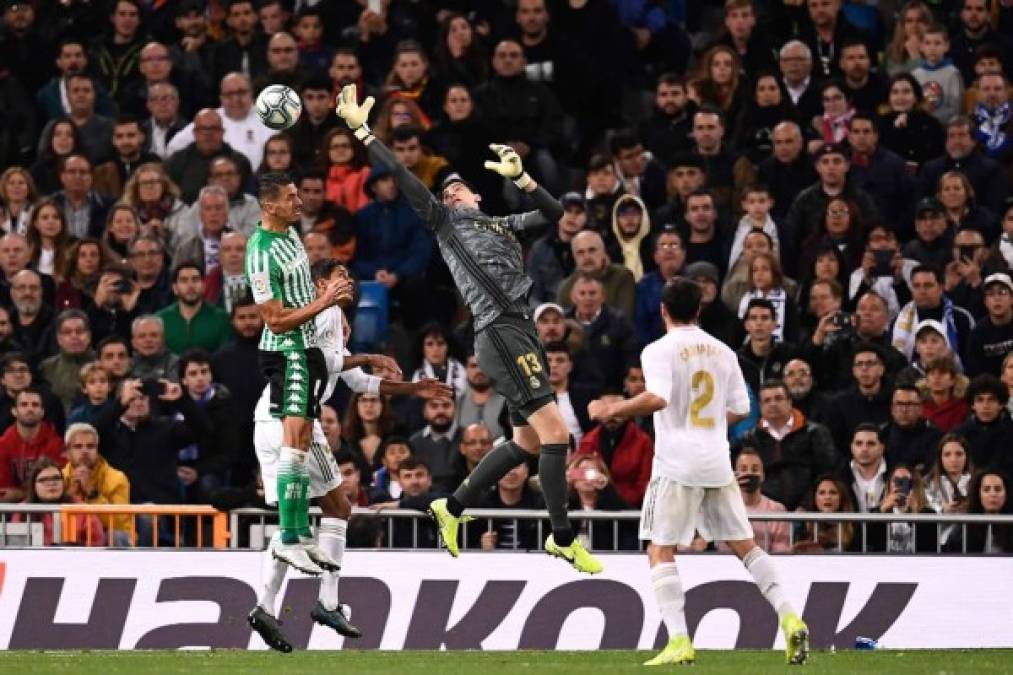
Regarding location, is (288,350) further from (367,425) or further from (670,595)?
(367,425)

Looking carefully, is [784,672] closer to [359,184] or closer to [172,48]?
[359,184]

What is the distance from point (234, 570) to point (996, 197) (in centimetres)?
848

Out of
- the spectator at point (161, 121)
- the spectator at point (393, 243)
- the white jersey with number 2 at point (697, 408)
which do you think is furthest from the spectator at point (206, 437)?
the white jersey with number 2 at point (697, 408)

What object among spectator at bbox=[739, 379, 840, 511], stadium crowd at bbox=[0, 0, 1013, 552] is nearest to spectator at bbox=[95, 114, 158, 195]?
stadium crowd at bbox=[0, 0, 1013, 552]

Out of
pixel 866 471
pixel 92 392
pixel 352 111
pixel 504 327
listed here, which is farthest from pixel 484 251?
pixel 92 392

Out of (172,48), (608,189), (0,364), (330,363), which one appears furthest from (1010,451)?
(172,48)

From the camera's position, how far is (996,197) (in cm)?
2342

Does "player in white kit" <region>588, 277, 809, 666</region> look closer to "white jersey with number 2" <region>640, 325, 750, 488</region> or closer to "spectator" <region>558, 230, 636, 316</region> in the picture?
"white jersey with number 2" <region>640, 325, 750, 488</region>

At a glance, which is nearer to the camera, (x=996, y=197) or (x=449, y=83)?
(x=996, y=197)

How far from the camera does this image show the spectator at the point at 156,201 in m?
23.7

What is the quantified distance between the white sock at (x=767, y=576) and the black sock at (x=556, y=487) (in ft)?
4.59

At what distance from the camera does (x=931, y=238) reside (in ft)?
73.9

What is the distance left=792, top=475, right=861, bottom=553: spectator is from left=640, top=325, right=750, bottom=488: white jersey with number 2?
4.15 meters

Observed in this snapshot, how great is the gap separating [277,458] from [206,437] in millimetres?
5058
